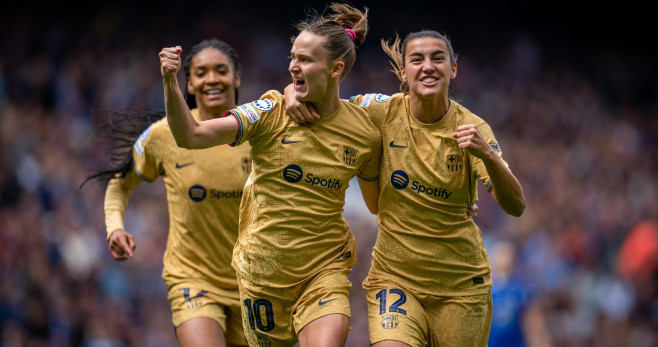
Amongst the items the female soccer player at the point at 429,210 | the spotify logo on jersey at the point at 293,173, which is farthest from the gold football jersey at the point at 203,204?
the female soccer player at the point at 429,210

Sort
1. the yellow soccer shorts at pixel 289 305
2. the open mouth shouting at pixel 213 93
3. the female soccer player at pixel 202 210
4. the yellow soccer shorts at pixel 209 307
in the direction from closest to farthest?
1. the yellow soccer shorts at pixel 289 305
2. the yellow soccer shorts at pixel 209 307
3. the female soccer player at pixel 202 210
4. the open mouth shouting at pixel 213 93

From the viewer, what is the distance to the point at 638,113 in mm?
16203

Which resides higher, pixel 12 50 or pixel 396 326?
pixel 12 50

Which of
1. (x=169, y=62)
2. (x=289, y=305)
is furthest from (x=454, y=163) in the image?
(x=169, y=62)

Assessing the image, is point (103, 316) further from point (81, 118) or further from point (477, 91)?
point (477, 91)

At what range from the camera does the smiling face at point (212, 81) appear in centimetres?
509

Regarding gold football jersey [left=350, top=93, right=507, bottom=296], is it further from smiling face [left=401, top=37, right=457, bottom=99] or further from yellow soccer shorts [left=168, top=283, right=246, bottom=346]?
yellow soccer shorts [left=168, top=283, right=246, bottom=346]

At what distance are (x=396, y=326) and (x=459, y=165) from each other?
3.00 feet

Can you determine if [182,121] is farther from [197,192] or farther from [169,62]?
[197,192]

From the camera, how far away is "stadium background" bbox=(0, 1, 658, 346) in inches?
357

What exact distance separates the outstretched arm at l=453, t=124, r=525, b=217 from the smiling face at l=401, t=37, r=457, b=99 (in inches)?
14.4

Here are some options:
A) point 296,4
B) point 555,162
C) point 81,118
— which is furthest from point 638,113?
point 81,118

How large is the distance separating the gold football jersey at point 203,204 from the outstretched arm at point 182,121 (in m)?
1.13

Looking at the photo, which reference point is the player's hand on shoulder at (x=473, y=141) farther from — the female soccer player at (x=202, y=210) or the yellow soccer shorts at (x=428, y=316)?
the female soccer player at (x=202, y=210)
